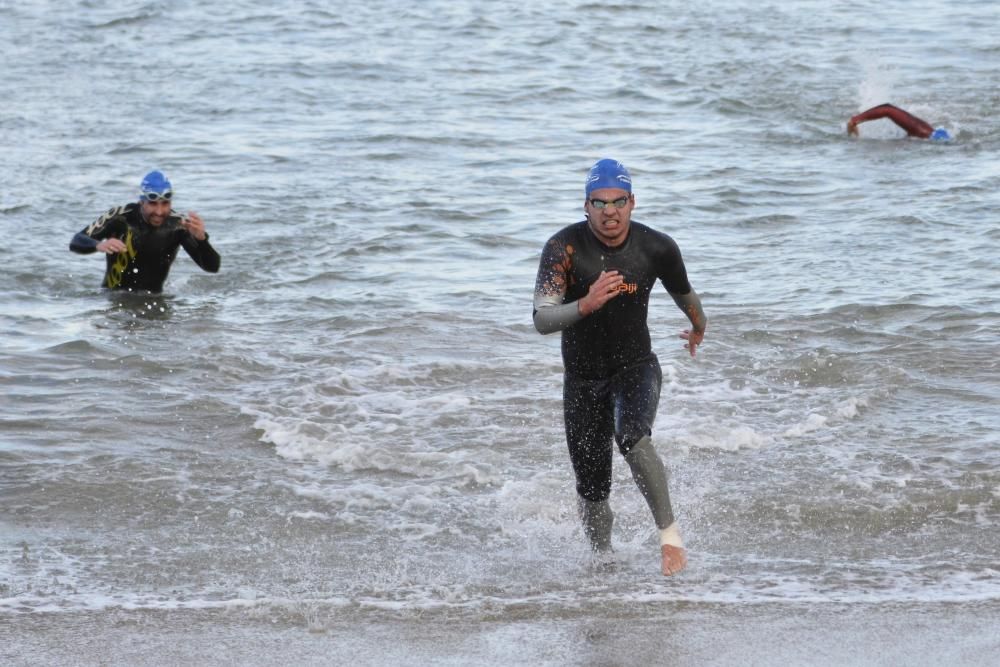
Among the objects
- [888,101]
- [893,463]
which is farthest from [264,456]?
[888,101]

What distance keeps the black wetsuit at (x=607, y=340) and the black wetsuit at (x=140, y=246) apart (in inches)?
261

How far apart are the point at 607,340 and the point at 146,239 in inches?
293

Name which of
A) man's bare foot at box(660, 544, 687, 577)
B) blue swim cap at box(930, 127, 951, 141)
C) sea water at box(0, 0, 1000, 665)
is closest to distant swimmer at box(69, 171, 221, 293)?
sea water at box(0, 0, 1000, 665)

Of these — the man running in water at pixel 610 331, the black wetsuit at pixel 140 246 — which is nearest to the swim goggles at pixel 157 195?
the black wetsuit at pixel 140 246

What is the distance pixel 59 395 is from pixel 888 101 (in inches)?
611

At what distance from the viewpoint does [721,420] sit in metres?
10.3

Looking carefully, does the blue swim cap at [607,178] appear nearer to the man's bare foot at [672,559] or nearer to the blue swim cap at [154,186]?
the man's bare foot at [672,559]

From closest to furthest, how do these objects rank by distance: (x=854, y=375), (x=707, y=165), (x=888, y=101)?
(x=854, y=375)
(x=707, y=165)
(x=888, y=101)

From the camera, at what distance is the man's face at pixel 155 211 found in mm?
13219

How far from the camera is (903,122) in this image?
64.0ft

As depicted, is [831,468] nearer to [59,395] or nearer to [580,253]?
[580,253]

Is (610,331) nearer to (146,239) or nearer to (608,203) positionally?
(608,203)

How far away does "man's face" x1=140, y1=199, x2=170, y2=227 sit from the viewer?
43.4 feet

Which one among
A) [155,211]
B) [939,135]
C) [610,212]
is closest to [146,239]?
[155,211]
